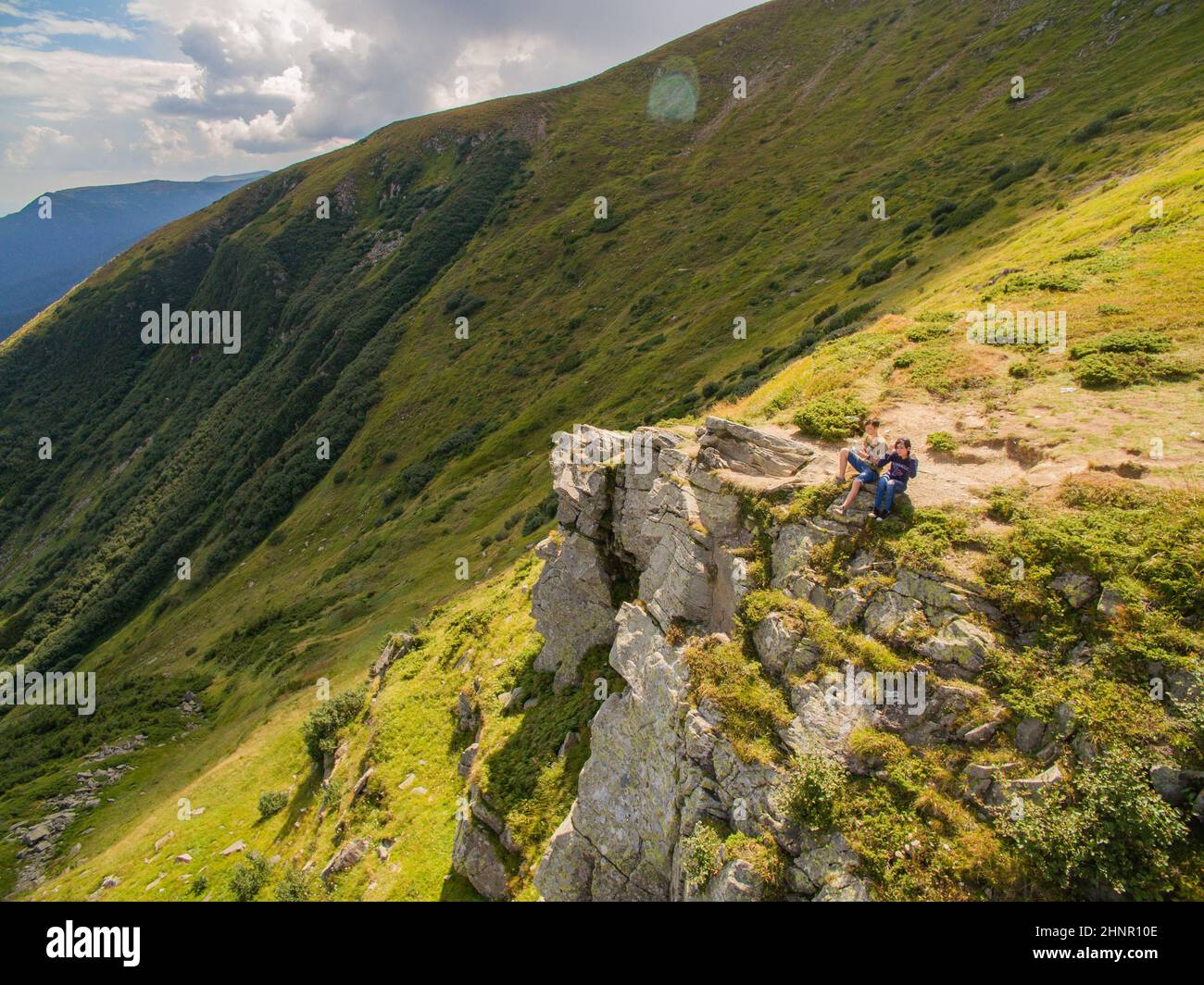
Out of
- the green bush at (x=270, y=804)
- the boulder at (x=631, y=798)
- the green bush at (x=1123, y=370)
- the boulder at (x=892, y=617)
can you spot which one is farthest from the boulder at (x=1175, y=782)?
the green bush at (x=270, y=804)

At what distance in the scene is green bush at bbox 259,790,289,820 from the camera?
30.9 metres

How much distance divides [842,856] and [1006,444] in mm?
11660

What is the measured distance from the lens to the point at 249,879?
24328 millimetres

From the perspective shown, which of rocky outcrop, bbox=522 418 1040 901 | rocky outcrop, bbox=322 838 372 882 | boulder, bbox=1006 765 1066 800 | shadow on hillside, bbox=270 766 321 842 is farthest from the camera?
shadow on hillside, bbox=270 766 321 842

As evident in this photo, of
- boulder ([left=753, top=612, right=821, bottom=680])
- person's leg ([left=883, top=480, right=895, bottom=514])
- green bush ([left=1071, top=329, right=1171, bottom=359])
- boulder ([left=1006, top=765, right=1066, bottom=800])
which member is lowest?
boulder ([left=1006, top=765, right=1066, bottom=800])

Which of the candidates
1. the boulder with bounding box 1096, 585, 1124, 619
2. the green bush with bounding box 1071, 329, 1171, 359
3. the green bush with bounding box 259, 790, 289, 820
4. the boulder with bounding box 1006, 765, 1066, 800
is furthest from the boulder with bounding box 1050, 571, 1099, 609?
the green bush with bounding box 259, 790, 289, 820

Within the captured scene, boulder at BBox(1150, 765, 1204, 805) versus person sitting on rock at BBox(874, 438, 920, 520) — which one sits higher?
person sitting on rock at BBox(874, 438, 920, 520)

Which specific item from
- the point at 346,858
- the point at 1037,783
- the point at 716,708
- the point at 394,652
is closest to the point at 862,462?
the point at 716,708

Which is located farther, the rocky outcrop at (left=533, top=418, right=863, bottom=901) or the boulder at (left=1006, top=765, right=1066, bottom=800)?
the rocky outcrop at (left=533, top=418, right=863, bottom=901)

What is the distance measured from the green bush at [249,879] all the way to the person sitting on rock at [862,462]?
1086 inches

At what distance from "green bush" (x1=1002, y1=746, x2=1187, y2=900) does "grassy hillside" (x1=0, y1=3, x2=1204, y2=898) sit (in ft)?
19.5

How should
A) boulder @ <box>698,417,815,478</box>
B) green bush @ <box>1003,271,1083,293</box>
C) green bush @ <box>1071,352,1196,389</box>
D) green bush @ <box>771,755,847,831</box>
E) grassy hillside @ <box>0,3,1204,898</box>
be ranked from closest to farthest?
green bush @ <box>771,755,847,831</box>, boulder @ <box>698,417,815,478</box>, green bush @ <box>1071,352,1196,389</box>, grassy hillside @ <box>0,3,1204,898</box>, green bush @ <box>1003,271,1083,293</box>

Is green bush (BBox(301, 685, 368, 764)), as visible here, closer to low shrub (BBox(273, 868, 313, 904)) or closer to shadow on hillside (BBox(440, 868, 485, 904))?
low shrub (BBox(273, 868, 313, 904))
